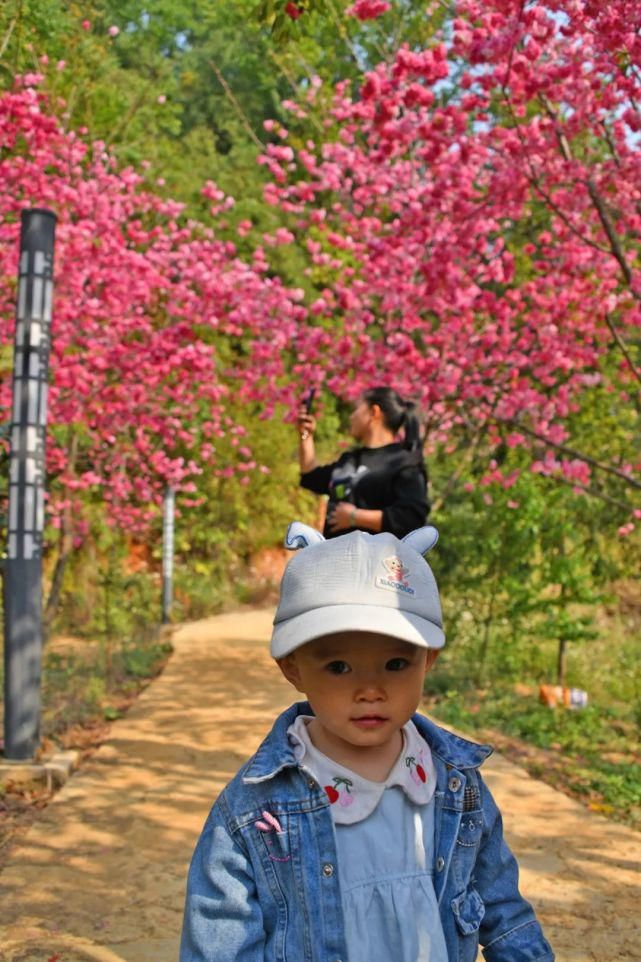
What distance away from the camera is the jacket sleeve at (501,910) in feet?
6.82

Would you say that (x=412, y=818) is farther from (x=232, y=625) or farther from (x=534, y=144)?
(x=232, y=625)

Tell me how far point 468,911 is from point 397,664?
47 cm

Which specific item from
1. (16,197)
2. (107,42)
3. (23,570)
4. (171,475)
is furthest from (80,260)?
(23,570)

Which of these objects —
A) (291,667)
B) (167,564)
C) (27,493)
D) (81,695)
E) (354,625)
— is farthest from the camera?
(167,564)

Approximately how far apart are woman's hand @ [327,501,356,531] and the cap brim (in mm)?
2526

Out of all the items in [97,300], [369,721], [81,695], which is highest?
[97,300]

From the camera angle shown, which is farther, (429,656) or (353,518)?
(353,518)

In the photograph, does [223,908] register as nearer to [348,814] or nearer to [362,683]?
[348,814]

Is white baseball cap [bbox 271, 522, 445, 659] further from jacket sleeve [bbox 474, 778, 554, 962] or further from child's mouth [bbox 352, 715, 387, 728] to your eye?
jacket sleeve [bbox 474, 778, 554, 962]

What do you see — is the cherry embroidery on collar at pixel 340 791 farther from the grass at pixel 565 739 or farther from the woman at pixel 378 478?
the grass at pixel 565 739

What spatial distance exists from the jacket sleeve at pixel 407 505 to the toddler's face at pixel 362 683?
96.9 inches

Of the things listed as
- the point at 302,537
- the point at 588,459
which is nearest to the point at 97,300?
the point at 588,459

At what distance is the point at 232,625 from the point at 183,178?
1045cm

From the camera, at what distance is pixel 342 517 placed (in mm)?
4504
